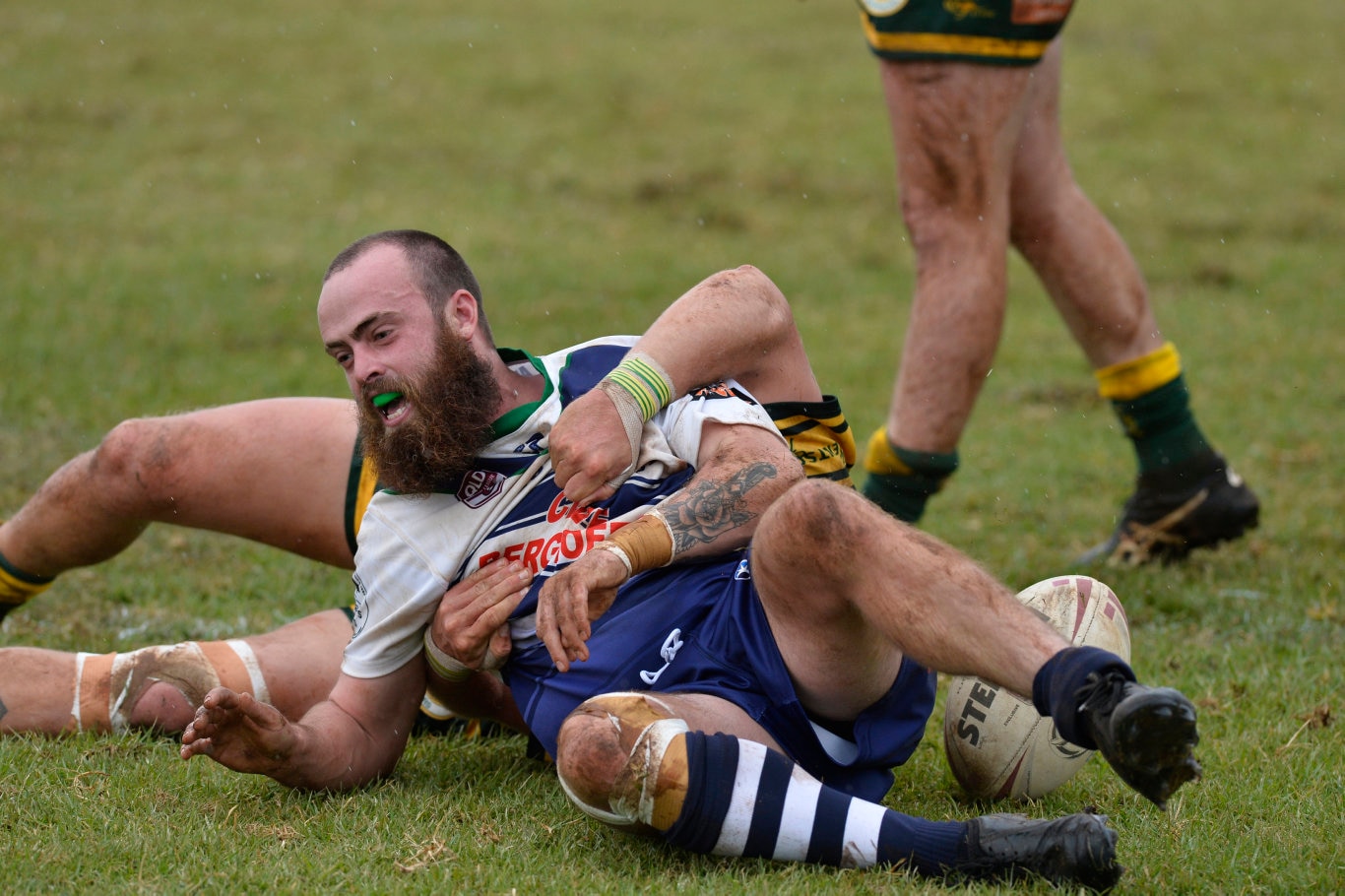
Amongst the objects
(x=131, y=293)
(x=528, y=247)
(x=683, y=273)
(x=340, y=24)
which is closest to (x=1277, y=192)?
(x=683, y=273)

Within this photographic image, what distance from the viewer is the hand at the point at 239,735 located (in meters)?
2.82

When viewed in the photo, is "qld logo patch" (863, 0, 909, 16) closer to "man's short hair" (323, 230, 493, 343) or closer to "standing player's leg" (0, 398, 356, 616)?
"man's short hair" (323, 230, 493, 343)

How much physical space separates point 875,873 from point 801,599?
1.66ft

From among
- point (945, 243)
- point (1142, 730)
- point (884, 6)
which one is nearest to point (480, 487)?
point (1142, 730)

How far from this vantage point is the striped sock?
257 cm

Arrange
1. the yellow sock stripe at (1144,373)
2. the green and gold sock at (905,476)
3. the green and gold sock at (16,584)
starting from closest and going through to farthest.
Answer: the green and gold sock at (16,584), the green and gold sock at (905,476), the yellow sock stripe at (1144,373)

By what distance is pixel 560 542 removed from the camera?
315 centimetres

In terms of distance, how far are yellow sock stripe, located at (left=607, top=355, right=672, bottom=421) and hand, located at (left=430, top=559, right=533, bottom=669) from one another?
0.43 metres

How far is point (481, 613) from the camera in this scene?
3059 mm

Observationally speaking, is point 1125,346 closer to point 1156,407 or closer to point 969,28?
point 1156,407

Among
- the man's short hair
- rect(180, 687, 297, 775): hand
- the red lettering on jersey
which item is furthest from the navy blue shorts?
the red lettering on jersey

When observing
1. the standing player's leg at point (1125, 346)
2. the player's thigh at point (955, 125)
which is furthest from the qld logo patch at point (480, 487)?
the standing player's leg at point (1125, 346)

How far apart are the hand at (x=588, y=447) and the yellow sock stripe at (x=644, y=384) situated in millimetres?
66

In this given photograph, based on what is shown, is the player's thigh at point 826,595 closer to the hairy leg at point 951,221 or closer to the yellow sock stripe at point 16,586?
the hairy leg at point 951,221
